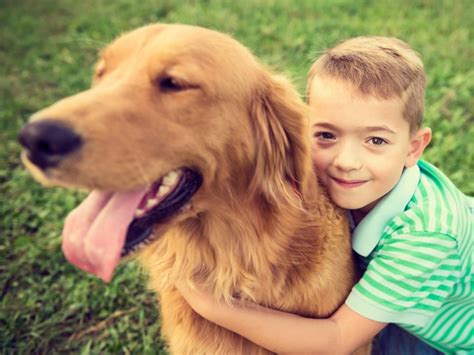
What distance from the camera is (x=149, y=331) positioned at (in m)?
3.22

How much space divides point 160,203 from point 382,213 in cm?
110

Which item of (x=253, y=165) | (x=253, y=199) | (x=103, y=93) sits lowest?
(x=253, y=199)

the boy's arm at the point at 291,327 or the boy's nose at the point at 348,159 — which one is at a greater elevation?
the boy's nose at the point at 348,159

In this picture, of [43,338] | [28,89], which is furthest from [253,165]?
[28,89]

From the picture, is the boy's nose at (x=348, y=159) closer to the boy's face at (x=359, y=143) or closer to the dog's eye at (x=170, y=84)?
the boy's face at (x=359, y=143)

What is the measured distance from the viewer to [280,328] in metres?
2.26

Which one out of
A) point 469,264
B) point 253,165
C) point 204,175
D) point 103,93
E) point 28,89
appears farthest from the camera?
point 28,89

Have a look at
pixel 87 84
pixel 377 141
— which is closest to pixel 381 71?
pixel 377 141

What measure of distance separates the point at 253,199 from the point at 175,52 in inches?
29.4

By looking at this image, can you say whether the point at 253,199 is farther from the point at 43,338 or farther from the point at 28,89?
the point at 28,89

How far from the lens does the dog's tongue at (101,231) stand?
5.96 ft

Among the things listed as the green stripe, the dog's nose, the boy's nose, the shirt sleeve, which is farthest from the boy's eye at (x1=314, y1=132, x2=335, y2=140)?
the dog's nose

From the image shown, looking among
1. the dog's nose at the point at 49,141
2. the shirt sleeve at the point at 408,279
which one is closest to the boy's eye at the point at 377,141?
the shirt sleeve at the point at 408,279

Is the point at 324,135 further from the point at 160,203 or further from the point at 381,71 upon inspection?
the point at 160,203
